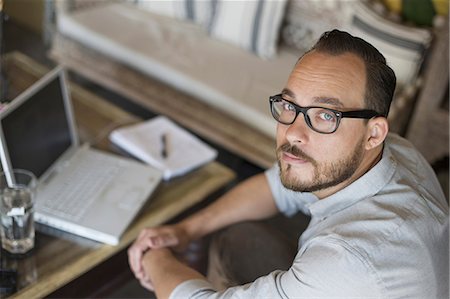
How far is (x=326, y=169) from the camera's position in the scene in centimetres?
117

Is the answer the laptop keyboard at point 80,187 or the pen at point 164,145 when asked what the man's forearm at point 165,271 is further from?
the pen at point 164,145

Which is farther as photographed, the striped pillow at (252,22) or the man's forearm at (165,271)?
the striped pillow at (252,22)

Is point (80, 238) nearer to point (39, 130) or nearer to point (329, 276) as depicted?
point (39, 130)

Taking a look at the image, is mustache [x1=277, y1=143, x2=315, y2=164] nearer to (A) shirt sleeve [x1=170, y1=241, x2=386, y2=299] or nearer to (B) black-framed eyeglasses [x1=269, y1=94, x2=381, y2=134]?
(B) black-framed eyeglasses [x1=269, y1=94, x2=381, y2=134]

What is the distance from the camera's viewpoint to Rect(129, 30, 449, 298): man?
1062 millimetres

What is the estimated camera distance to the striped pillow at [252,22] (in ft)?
8.96

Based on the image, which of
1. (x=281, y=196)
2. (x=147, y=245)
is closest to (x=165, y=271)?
(x=147, y=245)

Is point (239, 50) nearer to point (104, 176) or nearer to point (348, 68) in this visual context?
point (104, 176)

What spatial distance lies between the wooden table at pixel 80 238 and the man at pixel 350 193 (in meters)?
0.27

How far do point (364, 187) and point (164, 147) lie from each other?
2.72 feet

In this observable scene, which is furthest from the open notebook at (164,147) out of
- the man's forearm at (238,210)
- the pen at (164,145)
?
the man's forearm at (238,210)

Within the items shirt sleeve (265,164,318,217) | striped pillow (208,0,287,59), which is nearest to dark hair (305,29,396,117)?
shirt sleeve (265,164,318,217)

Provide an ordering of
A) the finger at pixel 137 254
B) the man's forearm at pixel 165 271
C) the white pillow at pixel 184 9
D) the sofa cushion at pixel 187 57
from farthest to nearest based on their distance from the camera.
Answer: the white pillow at pixel 184 9 < the sofa cushion at pixel 187 57 < the finger at pixel 137 254 < the man's forearm at pixel 165 271

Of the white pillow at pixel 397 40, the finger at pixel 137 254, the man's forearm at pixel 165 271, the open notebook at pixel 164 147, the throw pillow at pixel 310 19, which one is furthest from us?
the throw pillow at pixel 310 19
